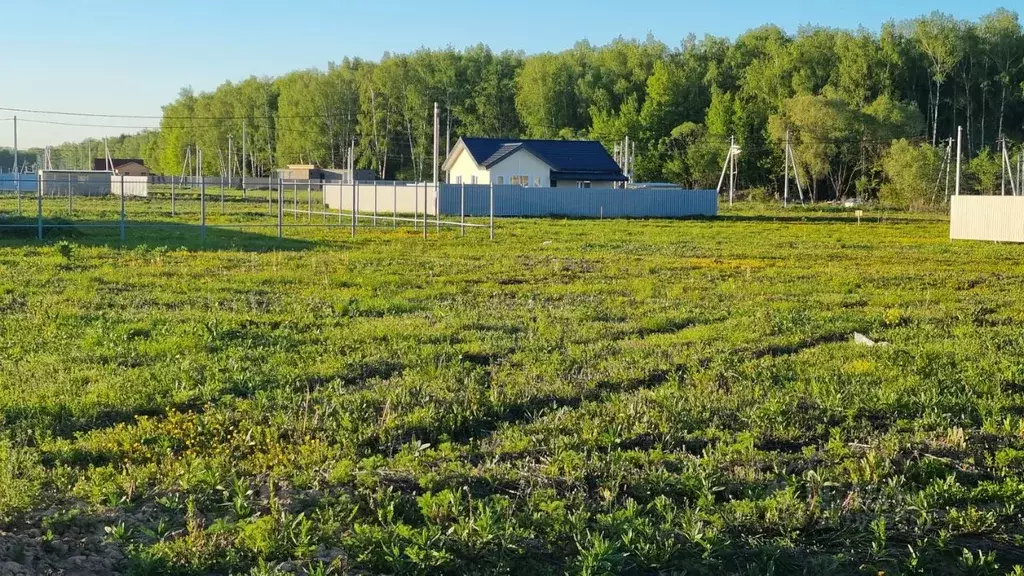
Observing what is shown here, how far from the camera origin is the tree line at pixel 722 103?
6606cm

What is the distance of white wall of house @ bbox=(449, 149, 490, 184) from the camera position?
2258 inches

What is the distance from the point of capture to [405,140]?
96750mm

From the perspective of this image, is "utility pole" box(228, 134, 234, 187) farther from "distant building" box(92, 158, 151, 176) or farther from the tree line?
"distant building" box(92, 158, 151, 176)

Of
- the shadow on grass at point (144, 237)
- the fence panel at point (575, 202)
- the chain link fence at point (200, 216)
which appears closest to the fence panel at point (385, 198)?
the chain link fence at point (200, 216)

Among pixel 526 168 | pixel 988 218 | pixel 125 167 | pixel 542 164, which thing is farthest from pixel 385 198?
pixel 125 167

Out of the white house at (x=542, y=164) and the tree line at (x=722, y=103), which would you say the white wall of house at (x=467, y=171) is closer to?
the white house at (x=542, y=164)

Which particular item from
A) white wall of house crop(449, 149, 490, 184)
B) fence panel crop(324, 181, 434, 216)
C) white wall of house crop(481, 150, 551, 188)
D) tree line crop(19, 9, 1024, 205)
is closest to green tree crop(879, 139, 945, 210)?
tree line crop(19, 9, 1024, 205)

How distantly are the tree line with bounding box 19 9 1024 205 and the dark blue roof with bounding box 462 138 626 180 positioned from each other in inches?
607

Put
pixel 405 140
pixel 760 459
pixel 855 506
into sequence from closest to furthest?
1. pixel 855 506
2. pixel 760 459
3. pixel 405 140

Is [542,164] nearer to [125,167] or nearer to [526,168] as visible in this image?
[526,168]

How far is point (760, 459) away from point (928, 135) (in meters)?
73.4

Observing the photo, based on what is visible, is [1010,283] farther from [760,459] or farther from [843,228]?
[843,228]

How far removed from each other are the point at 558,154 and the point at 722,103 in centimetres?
2276

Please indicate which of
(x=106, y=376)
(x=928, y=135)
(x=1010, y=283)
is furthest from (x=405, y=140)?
(x=106, y=376)
